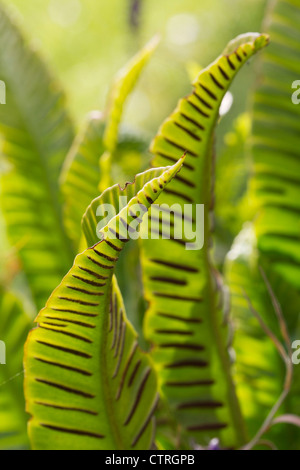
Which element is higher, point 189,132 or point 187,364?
point 189,132

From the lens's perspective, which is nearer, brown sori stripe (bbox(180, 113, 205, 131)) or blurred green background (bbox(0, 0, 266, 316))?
brown sori stripe (bbox(180, 113, 205, 131))

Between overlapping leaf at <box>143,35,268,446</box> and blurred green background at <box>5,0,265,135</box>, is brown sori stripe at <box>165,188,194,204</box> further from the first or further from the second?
blurred green background at <box>5,0,265,135</box>

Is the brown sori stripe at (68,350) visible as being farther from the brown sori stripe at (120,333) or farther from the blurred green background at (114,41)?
the blurred green background at (114,41)

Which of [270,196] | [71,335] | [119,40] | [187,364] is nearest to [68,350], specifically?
[71,335]

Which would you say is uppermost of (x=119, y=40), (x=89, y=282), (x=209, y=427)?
(x=119, y=40)

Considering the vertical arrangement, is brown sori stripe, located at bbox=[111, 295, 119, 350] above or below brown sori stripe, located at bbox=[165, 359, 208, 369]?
above

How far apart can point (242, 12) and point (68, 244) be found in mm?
1890

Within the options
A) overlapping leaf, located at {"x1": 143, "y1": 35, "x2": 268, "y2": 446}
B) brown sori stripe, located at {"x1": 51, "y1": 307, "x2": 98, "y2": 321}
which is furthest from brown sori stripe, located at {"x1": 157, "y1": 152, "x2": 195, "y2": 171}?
brown sori stripe, located at {"x1": 51, "y1": 307, "x2": 98, "y2": 321}

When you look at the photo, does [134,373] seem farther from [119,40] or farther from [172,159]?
[119,40]

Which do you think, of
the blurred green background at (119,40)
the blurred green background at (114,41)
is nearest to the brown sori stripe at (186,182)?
the blurred green background at (119,40)

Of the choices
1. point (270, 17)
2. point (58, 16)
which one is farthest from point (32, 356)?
point (58, 16)

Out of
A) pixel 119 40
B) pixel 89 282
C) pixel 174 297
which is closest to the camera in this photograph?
pixel 89 282

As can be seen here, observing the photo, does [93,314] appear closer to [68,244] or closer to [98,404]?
[98,404]

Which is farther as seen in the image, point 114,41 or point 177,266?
point 114,41
